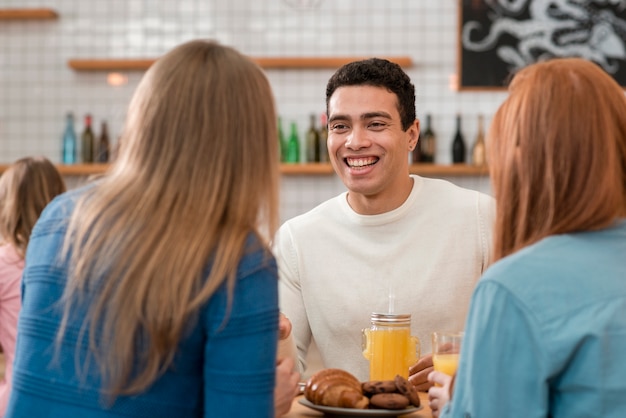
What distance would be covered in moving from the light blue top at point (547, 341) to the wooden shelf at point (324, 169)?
10.8 ft

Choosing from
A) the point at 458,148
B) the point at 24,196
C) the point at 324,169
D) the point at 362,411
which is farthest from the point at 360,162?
the point at 458,148

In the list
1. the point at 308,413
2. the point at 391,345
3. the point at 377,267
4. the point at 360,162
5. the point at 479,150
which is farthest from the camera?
the point at 479,150

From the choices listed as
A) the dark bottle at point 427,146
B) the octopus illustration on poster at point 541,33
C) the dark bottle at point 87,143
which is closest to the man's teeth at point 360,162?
the dark bottle at point 427,146

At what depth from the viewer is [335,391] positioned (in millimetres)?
1625

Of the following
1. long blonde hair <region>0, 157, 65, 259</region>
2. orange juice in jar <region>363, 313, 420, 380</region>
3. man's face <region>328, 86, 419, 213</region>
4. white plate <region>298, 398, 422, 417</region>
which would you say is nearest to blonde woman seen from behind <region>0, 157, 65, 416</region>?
long blonde hair <region>0, 157, 65, 259</region>

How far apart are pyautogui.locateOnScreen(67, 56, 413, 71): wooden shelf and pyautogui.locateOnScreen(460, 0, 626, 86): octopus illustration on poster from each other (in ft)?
1.28

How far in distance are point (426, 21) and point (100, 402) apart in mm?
3804

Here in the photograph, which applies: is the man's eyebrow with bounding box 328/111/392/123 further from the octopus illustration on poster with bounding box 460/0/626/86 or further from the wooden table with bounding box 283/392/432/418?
the octopus illustration on poster with bounding box 460/0/626/86

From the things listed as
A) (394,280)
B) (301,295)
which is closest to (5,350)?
(301,295)

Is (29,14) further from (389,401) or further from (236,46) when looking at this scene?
(389,401)

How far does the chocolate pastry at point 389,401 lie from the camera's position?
1.60m

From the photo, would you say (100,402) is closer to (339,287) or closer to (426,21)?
(339,287)

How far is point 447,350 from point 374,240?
75 cm

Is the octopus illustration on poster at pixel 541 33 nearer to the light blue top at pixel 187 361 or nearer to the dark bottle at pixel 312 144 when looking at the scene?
the dark bottle at pixel 312 144
